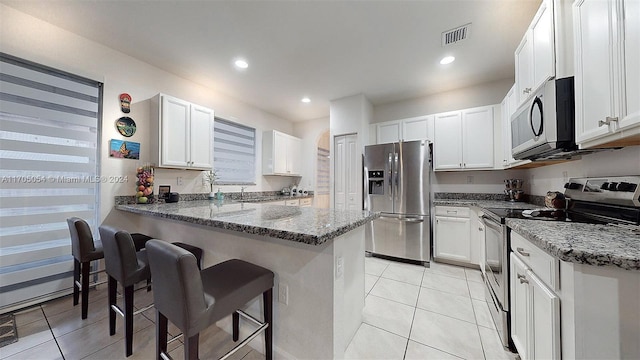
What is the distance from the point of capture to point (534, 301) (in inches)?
45.2

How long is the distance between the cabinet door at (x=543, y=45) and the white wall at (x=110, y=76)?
3.86m

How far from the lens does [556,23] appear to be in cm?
144

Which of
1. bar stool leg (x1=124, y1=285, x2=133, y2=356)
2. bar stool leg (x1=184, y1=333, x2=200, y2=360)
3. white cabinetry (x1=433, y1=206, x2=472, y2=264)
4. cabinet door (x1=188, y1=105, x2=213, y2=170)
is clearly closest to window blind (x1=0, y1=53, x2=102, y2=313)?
cabinet door (x1=188, y1=105, x2=213, y2=170)

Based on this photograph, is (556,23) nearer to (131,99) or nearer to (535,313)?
(535,313)

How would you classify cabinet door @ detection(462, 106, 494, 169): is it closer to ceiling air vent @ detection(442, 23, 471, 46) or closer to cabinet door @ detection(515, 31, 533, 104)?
cabinet door @ detection(515, 31, 533, 104)

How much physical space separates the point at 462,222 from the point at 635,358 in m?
2.40

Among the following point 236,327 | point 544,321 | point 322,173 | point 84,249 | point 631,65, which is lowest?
point 236,327

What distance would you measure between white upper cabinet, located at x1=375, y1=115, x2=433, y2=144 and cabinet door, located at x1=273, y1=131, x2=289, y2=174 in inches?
76.4

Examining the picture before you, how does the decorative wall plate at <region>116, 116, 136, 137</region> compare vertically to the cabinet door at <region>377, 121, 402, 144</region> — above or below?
below

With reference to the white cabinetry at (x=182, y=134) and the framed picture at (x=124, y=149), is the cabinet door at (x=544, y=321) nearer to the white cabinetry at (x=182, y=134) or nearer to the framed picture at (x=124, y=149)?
the white cabinetry at (x=182, y=134)

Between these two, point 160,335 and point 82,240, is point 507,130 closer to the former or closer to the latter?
point 160,335

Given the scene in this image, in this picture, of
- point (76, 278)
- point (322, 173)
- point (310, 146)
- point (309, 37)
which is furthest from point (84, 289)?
point (322, 173)

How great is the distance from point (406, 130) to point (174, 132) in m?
3.40

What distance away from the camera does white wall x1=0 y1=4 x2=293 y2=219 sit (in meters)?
2.02
